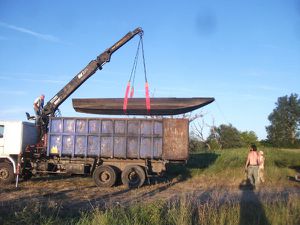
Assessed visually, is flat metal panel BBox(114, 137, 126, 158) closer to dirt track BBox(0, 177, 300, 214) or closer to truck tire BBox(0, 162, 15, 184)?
dirt track BBox(0, 177, 300, 214)

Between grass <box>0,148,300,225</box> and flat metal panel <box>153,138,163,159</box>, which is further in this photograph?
flat metal panel <box>153,138,163,159</box>

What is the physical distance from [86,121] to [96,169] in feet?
6.46

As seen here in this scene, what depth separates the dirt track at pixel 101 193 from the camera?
1248 cm

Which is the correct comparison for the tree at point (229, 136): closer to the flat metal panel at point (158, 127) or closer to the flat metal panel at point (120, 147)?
the flat metal panel at point (158, 127)

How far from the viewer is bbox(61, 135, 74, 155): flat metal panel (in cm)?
1794

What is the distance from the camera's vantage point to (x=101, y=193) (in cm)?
1571

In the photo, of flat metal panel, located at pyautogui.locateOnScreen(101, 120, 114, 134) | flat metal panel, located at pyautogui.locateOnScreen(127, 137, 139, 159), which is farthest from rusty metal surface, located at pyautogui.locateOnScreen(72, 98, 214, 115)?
flat metal panel, located at pyautogui.locateOnScreen(127, 137, 139, 159)

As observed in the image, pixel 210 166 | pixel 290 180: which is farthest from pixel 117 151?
pixel 290 180

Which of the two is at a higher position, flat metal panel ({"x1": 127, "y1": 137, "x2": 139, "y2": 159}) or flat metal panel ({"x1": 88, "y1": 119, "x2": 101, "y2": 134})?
flat metal panel ({"x1": 88, "y1": 119, "x2": 101, "y2": 134})

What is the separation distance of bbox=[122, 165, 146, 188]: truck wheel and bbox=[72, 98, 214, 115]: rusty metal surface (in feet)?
8.46

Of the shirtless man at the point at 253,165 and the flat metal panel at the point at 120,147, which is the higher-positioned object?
the flat metal panel at the point at 120,147

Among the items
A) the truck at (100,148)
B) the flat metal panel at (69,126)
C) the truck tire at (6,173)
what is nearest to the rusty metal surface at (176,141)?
the truck at (100,148)

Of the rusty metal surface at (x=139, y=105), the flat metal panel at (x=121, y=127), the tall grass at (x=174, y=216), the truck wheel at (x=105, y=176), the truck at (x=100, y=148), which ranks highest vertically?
the rusty metal surface at (x=139, y=105)

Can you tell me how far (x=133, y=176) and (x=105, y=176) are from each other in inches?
44.4
